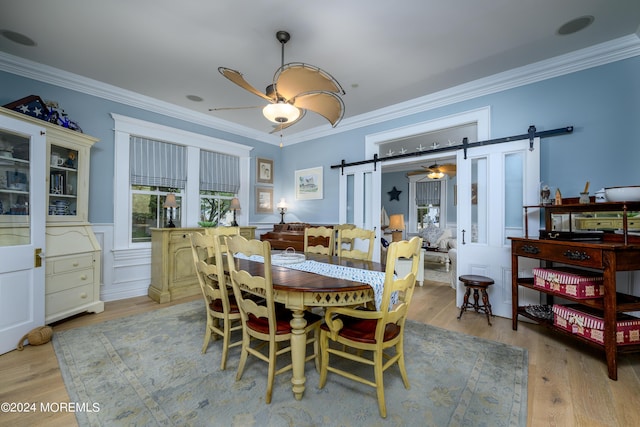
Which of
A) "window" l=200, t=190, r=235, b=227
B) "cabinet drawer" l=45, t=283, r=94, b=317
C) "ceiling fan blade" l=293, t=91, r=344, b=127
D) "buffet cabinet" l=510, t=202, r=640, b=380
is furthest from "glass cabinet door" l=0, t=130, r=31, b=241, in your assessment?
"buffet cabinet" l=510, t=202, r=640, b=380

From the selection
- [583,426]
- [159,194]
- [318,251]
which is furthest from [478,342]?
[159,194]

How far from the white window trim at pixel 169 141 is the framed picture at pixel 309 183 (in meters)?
1.00

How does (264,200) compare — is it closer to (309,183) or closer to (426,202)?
(309,183)

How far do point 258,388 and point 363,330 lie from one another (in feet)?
2.62

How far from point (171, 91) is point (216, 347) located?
3.32 metres

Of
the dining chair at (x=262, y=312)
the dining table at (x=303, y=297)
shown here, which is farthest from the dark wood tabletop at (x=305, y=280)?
the dining chair at (x=262, y=312)

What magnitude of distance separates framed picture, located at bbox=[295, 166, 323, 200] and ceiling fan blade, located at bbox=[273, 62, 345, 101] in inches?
110

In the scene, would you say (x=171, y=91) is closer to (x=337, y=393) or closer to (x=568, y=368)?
(x=337, y=393)

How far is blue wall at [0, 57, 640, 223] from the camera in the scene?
8.52 ft

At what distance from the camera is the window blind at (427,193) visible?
820 cm

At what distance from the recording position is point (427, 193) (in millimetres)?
8344

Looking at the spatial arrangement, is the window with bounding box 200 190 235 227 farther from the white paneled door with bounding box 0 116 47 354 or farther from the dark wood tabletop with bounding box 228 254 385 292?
the dark wood tabletop with bounding box 228 254 385 292

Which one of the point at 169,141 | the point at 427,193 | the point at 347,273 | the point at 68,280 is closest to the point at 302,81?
the point at 347,273

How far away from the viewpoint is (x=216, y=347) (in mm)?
2346
